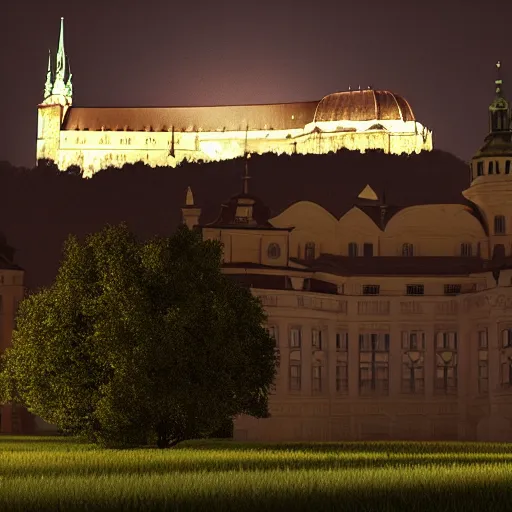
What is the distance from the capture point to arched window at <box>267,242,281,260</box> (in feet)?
574

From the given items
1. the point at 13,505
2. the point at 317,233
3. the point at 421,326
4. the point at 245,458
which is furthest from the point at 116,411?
the point at 317,233

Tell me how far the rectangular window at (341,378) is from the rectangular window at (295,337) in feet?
19.7

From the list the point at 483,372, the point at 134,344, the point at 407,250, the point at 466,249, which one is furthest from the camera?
the point at 407,250

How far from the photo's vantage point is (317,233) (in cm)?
18638

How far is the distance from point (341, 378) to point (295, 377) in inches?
268

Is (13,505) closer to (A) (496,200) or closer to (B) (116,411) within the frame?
(B) (116,411)

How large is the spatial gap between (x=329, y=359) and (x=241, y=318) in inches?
2757

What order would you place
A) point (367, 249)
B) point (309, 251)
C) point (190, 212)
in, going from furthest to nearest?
1. point (190, 212)
2. point (367, 249)
3. point (309, 251)

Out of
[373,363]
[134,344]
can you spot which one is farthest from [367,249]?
[134,344]

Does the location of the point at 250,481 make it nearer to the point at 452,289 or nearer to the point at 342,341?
the point at 342,341

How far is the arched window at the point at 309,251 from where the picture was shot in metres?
184

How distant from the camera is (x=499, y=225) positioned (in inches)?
7372

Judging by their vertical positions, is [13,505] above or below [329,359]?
below

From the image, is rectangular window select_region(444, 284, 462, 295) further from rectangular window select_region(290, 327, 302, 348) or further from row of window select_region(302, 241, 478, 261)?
rectangular window select_region(290, 327, 302, 348)
